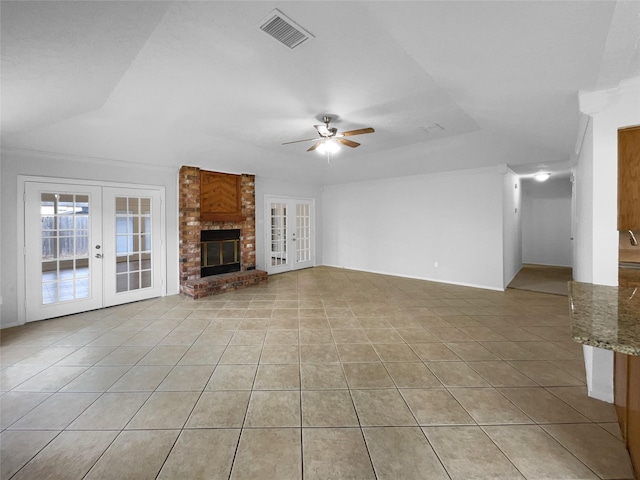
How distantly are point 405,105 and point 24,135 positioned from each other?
4779 millimetres

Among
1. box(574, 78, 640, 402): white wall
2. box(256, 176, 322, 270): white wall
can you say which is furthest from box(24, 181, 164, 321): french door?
box(574, 78, 640, 402): white wall

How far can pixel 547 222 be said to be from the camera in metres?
8.34

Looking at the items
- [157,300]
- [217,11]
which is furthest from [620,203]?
[157,300]

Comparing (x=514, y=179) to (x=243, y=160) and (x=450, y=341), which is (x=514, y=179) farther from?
(x=243, y=160)

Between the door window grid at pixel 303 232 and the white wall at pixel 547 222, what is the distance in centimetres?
659

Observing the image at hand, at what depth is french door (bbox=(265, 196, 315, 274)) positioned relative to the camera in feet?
23.2

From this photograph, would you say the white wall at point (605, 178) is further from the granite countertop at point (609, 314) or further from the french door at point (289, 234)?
the french door at point (289, 234)

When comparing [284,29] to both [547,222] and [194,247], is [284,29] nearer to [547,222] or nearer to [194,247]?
[194,247]

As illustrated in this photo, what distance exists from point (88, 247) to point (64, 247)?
10.9 inches

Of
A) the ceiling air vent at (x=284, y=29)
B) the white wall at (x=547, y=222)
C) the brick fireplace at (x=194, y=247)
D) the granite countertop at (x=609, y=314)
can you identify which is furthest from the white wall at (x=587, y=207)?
the white wall at (x=547, y=222)

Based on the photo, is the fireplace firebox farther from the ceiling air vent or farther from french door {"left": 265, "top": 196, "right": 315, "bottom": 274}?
the ceiling air vent

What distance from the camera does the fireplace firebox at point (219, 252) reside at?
5.73 m

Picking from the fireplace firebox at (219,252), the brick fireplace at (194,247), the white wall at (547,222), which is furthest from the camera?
the white wall at (547,222)

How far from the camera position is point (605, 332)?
1.13m
